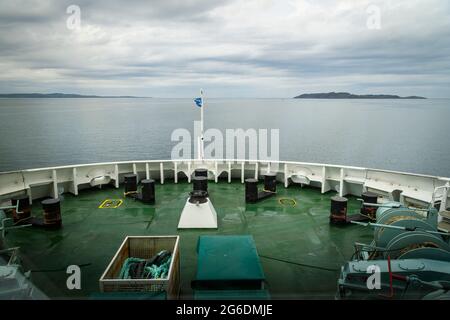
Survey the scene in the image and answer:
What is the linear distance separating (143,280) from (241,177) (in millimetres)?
6756

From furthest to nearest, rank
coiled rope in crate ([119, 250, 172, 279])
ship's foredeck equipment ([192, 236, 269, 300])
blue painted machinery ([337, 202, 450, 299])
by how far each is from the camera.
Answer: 1. coiled rope in crate ([119, 250, 172, 279])
2. ship's foredeck equipment ([192, 236, 269, 300])
3. blue painted machinery ([337, 202, 450, 299])

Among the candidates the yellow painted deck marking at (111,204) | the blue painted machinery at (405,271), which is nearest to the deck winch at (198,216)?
the yellow painted deck marking at (111,204)

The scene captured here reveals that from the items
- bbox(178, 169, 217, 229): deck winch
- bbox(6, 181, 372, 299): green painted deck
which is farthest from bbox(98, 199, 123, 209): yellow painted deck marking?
bbox(178, 169, 217, 229): deck winch

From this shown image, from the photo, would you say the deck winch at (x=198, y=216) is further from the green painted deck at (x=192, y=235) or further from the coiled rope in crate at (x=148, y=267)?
the coiled rope in crate at (x=148, y=267)

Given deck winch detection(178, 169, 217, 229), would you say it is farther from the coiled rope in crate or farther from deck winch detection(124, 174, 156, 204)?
the coiled rope in crate

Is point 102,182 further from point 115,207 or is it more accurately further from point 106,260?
point 106,260

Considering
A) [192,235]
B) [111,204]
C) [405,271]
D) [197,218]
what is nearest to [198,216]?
[197,218]

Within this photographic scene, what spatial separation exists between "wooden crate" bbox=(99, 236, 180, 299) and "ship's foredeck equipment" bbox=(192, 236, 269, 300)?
326 millimetres

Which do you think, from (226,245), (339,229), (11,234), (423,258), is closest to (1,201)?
(11,234)

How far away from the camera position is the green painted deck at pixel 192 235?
4590mm

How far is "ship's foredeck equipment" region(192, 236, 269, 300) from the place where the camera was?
3316 mm

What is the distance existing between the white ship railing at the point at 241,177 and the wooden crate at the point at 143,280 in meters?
4.72

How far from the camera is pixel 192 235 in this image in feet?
20.3

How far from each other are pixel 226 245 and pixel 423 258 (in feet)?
7.90
